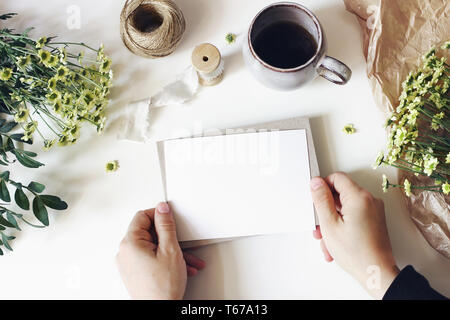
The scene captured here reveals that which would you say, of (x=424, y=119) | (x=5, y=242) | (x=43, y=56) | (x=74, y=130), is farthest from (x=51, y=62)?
(x=424, y=119)

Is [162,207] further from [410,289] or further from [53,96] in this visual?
[410,289]

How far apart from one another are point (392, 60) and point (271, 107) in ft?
0.76

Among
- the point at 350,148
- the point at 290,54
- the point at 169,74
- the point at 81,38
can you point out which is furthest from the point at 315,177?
the point at 81,38

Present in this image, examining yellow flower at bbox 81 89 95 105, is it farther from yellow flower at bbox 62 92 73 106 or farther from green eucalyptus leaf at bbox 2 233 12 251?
green eucalyptus leaf at bbox 2 233 12 251

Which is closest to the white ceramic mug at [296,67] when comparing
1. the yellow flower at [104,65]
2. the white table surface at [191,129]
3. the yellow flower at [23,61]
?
the white table surface at [191,129]

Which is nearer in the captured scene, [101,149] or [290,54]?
[290,54]

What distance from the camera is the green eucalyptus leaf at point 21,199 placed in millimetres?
673

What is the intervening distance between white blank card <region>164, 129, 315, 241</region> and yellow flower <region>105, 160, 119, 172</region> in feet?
0.33

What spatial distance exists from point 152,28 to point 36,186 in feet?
1.22

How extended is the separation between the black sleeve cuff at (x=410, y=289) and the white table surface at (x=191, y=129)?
0.25ft
